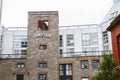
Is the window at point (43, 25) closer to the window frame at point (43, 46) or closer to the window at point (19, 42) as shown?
the window frame at point (43, 46)

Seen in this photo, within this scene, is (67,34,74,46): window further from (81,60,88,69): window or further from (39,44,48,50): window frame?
(81,60,88,69): window

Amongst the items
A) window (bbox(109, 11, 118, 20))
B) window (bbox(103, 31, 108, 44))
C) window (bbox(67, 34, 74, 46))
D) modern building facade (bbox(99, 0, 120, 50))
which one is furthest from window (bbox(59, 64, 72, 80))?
window (bbox(67, 34, 74, 46))

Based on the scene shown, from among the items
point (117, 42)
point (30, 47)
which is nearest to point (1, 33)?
point (30, 47)

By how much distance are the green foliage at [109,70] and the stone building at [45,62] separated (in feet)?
91.1

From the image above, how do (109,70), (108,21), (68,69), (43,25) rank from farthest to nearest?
(108,21), (43,25), (68,69), (109,70)

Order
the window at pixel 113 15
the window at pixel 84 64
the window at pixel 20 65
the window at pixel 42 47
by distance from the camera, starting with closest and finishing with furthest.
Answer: the window at pixel 84 64, the window at pixel 20 65, the window at pixel 42 47, the window at pixel 113 15

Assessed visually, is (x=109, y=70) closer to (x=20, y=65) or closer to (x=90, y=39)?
(x=20, y=65)

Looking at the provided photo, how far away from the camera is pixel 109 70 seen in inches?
1141

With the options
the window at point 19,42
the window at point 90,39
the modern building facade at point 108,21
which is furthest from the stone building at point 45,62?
the window at point 19,42

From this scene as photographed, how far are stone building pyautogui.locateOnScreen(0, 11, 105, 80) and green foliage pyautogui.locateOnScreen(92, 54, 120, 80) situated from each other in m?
27.8

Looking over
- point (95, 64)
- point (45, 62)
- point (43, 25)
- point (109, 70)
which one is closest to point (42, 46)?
point (45, 62)

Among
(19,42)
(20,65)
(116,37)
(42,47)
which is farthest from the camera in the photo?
(19,42)

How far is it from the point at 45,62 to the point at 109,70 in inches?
1172

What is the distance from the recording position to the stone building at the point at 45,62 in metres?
57.3
